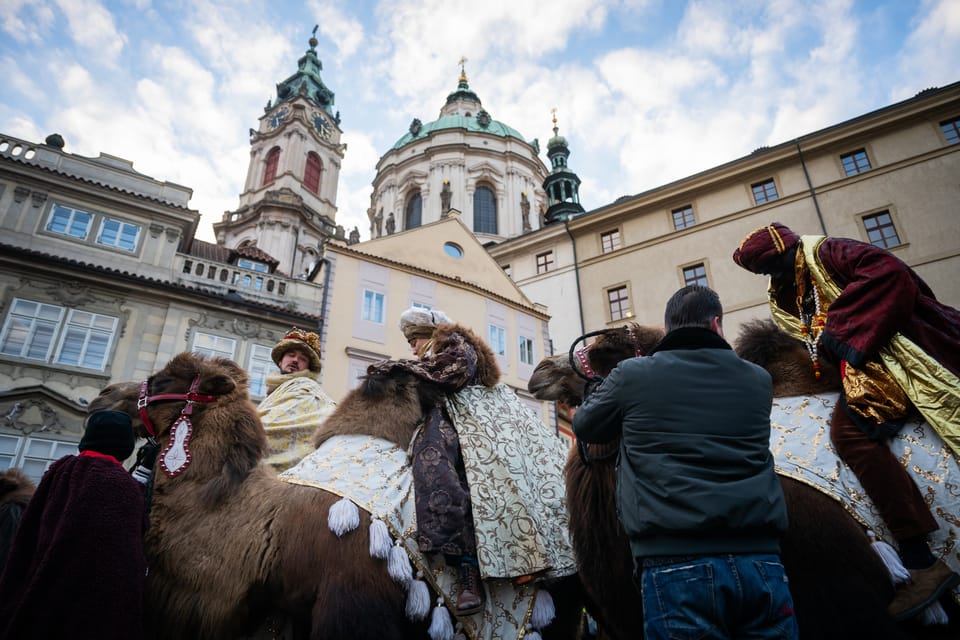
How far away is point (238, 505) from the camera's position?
300 cm

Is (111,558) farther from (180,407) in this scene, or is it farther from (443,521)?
(443,521)

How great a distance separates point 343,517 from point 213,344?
1541 cm

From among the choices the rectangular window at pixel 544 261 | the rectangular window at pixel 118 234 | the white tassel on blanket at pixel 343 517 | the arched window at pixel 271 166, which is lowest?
the white tassel on blanket at pixel 343 517

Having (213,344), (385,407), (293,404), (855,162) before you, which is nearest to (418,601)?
(385,407)

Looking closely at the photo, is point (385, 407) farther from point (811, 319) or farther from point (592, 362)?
point (811, 319)

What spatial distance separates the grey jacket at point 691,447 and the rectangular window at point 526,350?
20687 millimetres

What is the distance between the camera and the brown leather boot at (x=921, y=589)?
2.33 metres

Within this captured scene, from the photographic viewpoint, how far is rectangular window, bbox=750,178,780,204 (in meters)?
23.6

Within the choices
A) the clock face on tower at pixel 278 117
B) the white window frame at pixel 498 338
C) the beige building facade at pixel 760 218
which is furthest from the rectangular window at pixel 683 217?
the clock face on tower at pixel 278 117

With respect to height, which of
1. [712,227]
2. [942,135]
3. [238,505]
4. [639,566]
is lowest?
[639,566]

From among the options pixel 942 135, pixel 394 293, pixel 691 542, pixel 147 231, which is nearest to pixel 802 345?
pixel 691 542

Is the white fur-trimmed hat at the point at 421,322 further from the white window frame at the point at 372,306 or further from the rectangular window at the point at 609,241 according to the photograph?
the rectangular window at the point at 609,241

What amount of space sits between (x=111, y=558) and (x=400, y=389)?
5.81 ft

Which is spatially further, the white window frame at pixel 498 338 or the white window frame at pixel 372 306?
the white window frame at pixel 498 338
